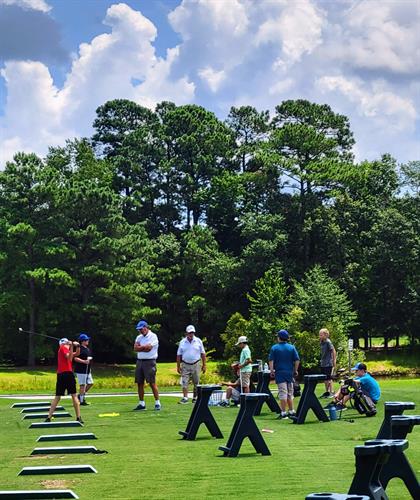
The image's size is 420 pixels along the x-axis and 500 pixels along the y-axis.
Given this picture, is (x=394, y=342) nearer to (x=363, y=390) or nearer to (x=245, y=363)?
(x=245, y=363)

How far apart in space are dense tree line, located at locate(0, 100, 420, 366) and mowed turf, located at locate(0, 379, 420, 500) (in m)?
31.8

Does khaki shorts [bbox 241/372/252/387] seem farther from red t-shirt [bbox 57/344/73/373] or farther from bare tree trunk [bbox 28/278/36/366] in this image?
bare tree trunk [bbox 28/278/36/366]

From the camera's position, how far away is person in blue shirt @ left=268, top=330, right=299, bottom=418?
15.0m

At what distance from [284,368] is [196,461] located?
5.21m

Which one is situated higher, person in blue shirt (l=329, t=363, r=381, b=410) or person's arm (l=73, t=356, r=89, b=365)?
person's arm (l=73, t=356, r=89, b=365)

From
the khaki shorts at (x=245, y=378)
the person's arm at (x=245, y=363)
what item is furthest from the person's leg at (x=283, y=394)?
the khaki shorts at (x=245, y=378)

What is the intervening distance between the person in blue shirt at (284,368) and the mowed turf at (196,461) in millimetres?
396

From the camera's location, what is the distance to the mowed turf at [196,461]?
8133mm

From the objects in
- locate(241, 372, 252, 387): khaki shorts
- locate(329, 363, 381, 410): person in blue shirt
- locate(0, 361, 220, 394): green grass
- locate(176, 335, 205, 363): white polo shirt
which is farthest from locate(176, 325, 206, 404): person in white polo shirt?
locate(0, 361, 220, 394): green grass

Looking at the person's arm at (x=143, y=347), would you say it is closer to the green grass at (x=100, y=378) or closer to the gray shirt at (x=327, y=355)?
the gray shirt at (x=327, y=355)

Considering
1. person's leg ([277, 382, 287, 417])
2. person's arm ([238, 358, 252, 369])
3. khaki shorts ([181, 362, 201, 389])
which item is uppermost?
person's arm ([238, 358, 252, 369])

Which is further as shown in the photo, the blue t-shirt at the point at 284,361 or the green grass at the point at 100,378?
the green grass at the point at 100,378

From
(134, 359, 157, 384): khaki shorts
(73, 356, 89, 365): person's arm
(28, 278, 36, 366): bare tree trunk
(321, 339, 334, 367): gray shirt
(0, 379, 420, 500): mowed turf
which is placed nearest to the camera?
(0, 379, 420, 500): mowed turf

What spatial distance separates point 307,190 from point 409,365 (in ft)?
48.9
